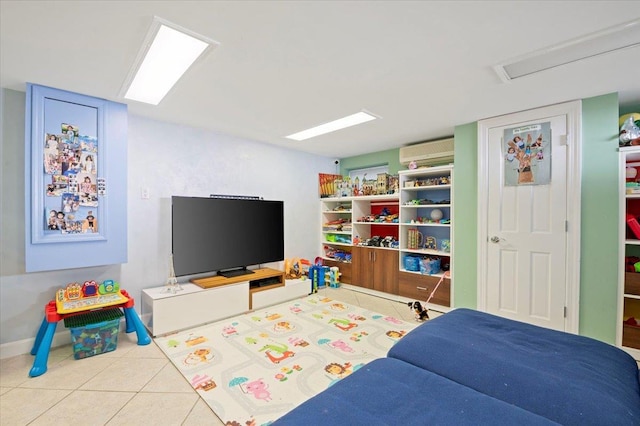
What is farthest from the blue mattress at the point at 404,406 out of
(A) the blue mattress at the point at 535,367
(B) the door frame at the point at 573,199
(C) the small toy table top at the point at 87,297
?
(B) the door frame at the point at 573,199

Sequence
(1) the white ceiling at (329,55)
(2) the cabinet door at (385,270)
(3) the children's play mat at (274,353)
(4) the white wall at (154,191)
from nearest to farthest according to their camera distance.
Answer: (1) the white ceiling at (329,55) < (3) the children's play mat at (274,353) < (4) the white wall at (154,191) < (2) the cabinet door at (385,270)

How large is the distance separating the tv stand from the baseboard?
5.19 ft

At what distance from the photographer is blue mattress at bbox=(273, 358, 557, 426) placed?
938 mm

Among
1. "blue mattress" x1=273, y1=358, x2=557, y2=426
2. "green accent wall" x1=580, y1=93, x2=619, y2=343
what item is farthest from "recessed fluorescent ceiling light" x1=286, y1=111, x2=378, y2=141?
"blue mattress" x1=273, y1=358, x2=557, y2=426

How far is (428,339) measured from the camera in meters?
1.50

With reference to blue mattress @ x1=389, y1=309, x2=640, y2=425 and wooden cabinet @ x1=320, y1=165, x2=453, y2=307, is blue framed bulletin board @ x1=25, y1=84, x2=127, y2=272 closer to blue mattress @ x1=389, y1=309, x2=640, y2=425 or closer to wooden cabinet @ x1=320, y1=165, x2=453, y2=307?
blue mattress @ x1=389, y1=309, x2=640, y2=425

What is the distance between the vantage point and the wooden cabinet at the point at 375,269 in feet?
13.5

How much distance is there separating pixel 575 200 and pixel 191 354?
390 cm

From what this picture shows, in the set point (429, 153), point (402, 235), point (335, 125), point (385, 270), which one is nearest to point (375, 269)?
point (385, 270)

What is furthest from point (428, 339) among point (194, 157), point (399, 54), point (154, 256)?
point (194, 157)

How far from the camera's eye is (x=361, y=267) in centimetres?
451

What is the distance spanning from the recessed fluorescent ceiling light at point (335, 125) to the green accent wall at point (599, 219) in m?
2.07

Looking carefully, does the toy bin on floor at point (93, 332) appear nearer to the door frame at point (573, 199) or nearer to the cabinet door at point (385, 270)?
the cabinet door at point (385, 270)

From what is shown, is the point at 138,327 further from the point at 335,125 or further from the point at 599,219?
the point at 599,219
